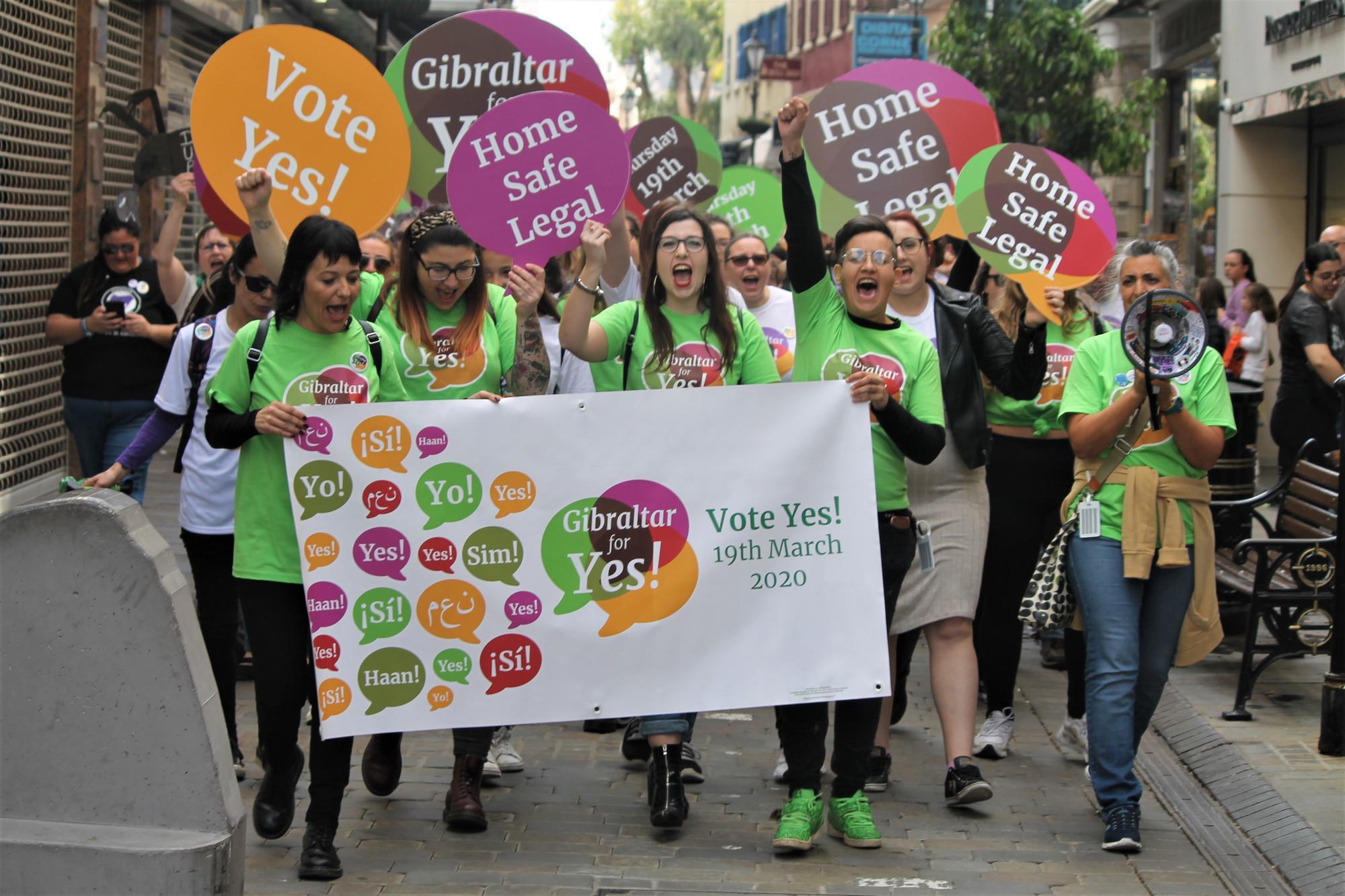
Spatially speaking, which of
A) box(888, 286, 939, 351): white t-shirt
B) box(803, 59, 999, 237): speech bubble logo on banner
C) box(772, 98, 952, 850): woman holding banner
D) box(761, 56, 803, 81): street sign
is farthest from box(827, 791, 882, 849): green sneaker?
box(761, 56, 803, 81): street sign

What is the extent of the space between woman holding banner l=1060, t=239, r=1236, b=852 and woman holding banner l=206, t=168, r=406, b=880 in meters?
2.44

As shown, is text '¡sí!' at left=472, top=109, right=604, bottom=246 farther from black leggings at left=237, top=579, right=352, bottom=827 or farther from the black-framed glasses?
black leggings at left=237, top=579, right=352, bottom=827

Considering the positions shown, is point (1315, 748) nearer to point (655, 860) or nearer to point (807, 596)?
point (807, 596)

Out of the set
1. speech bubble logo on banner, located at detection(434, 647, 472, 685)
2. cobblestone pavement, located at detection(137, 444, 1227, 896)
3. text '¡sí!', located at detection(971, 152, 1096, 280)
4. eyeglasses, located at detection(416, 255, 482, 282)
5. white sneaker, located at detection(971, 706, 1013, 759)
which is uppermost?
text '¡sí!', located at detection(971, 152, 1096, 280)

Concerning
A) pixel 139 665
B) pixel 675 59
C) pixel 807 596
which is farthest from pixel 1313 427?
pixel 675 59

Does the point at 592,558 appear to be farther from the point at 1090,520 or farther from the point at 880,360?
the point at 1090,520

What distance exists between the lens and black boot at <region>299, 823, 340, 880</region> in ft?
16.2

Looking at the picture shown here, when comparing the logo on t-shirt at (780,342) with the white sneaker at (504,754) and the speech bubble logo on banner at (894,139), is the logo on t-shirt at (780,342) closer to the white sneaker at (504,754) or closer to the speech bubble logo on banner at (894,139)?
the speech bubble logo on banner at (894,139)

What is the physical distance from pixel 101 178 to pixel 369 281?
654 centimetres

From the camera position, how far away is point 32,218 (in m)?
10.5

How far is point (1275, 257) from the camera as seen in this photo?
1681 centimetres

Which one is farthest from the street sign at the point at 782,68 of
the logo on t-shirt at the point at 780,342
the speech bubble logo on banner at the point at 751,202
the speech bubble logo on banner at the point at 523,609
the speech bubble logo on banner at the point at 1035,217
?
the speech bubble logo on banner at the point at 523,609

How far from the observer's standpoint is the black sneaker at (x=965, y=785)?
18.6 ft

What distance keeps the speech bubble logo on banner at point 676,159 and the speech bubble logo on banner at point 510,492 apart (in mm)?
5179
